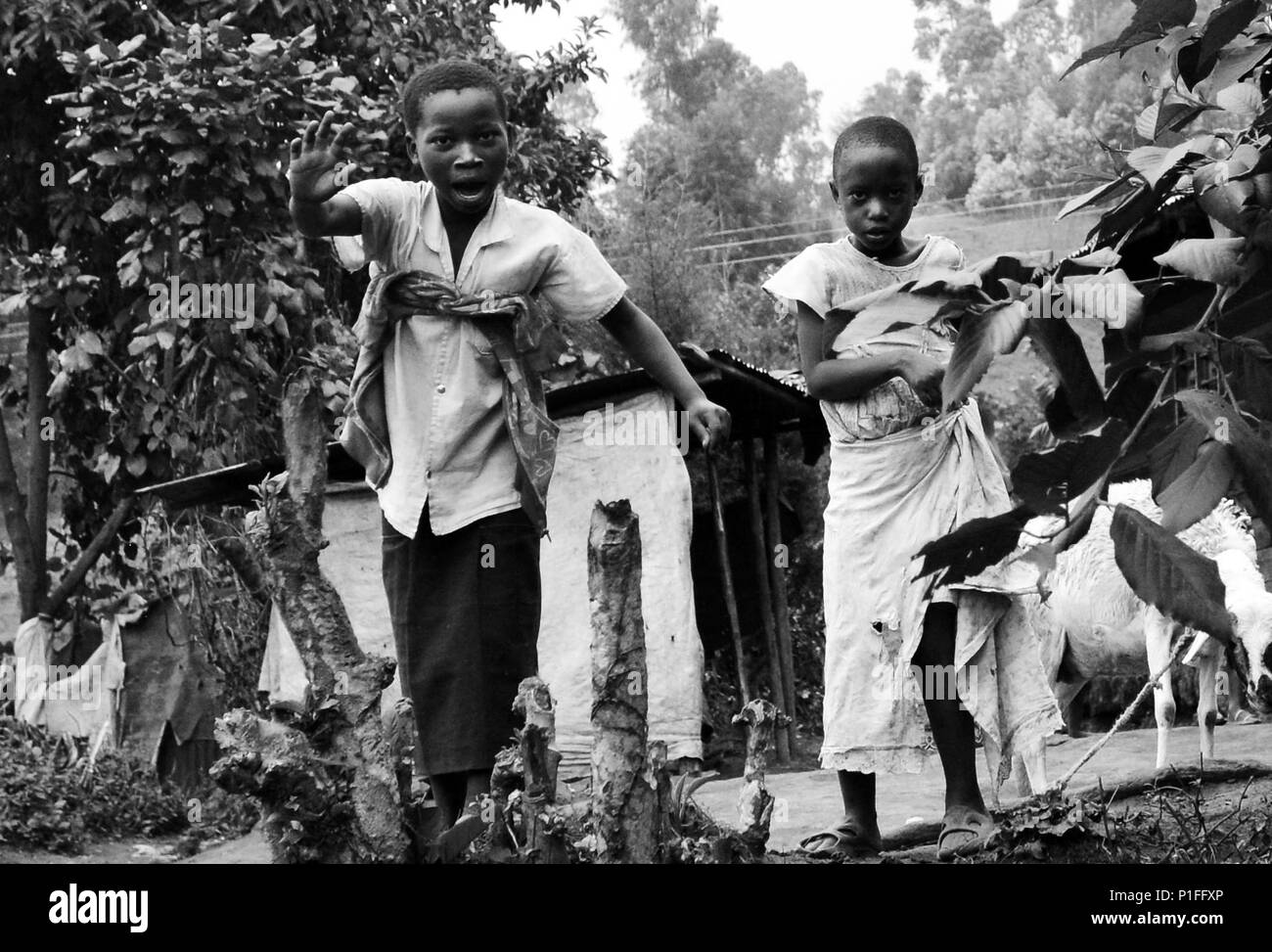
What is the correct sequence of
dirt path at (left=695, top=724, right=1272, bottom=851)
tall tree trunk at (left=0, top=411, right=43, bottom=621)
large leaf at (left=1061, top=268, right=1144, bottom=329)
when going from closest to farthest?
large leaf at (left=1061, top=268, right=1144, bottom=329) → dirt path at (left=695, top=724, right=1272, bottom=851) → tall tree trunk at (left=0, top=411, right=43, bottom=621)

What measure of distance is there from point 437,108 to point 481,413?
740 mm

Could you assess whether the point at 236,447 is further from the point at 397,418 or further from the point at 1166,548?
the point at 1166,548

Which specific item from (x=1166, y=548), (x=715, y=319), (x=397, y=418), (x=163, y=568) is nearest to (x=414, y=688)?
(x=397, y=418)

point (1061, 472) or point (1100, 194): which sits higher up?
point (1100, 194)

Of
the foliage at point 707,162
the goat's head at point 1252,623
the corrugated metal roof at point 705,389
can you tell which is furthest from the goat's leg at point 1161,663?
the foliage at point 707,162

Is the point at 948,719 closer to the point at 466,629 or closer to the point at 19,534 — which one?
the point at 466,629

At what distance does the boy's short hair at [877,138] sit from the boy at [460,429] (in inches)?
29.6

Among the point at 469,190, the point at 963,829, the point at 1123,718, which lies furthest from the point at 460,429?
the point at 1123,718

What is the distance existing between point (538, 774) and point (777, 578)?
889cm

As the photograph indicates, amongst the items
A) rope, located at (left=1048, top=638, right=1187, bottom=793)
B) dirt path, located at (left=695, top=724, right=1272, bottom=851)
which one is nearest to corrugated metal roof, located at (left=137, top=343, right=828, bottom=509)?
dirt path, located at (left=695, top=724, right=1272, bottom=851)

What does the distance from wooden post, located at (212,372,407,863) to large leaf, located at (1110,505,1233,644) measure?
58.5 inches

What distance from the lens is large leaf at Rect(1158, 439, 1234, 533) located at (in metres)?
2.08

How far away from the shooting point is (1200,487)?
82.1 inches

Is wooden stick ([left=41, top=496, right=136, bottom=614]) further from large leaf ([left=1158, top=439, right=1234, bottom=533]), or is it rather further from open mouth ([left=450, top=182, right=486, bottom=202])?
large leaf ([left=1158, top=439, right=1234, bottom=533])
